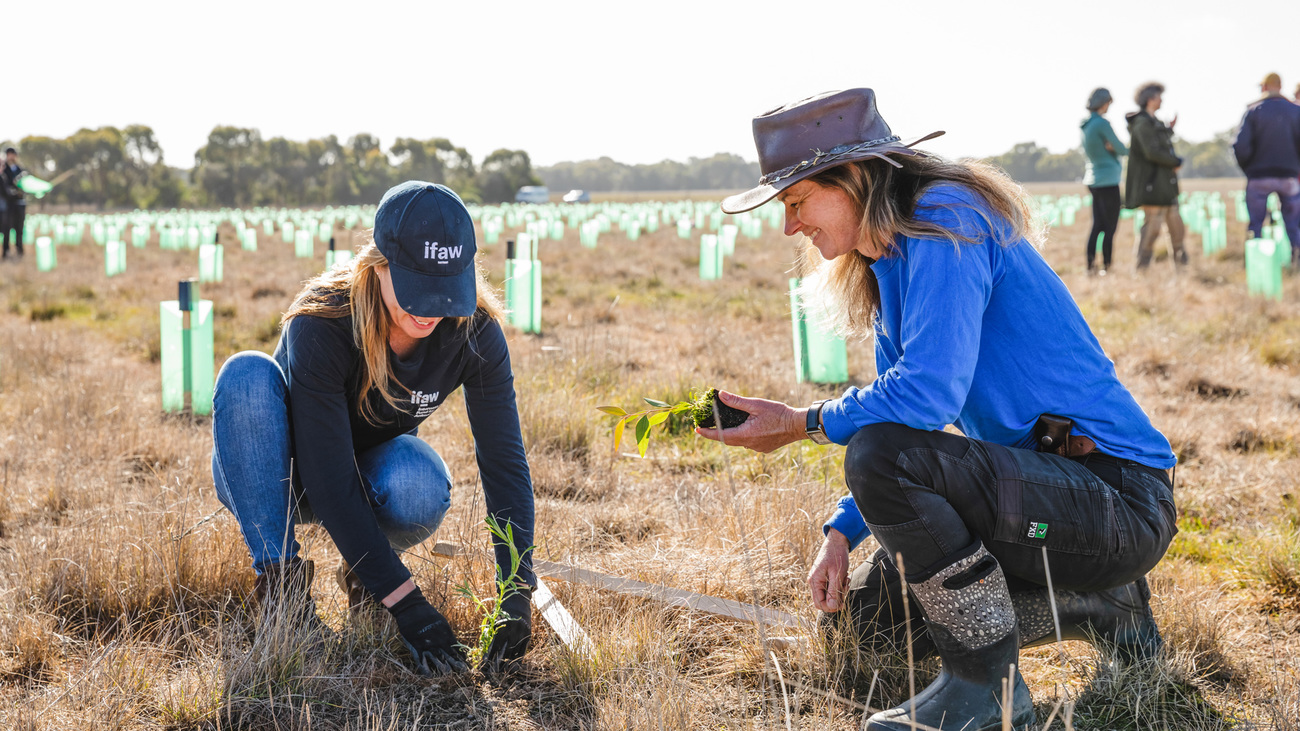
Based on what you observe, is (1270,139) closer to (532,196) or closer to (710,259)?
(710,259)

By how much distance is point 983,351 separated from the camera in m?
1.84

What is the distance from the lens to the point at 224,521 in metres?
2.48

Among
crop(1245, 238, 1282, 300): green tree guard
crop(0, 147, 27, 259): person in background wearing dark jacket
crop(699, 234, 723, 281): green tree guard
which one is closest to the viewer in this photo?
crop(1245, 238, 1282, 300): green tree guard

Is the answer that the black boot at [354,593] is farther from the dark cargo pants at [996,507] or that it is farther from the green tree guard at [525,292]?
the green tree guard at [525,292]

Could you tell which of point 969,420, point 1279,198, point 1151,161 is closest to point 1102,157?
point 1151,161

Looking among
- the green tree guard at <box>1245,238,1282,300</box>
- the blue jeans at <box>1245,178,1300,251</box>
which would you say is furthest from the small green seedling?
the blue jeans at <box>1245,178,1300,251</box>

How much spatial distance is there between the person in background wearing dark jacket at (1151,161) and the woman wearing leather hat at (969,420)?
295 inches

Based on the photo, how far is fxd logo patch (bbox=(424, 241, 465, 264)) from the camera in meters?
1.89

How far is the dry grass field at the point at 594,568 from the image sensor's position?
1844mm

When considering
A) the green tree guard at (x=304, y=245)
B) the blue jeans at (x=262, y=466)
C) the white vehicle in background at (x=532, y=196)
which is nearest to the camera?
the blue jeans at (x=262, y=466)

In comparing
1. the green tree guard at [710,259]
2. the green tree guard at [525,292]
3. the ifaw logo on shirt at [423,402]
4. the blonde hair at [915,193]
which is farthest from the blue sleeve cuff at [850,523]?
the green tree guard at [710,259]

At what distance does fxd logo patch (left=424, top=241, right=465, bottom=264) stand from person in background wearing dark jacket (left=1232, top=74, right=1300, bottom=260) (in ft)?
28.1

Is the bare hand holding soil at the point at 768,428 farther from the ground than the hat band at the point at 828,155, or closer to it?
closer to it

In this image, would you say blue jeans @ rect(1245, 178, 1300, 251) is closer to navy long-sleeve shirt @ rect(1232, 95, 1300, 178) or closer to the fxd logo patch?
navy long-sleeve shirt @ rect(1232, 95, 1300, 178)
